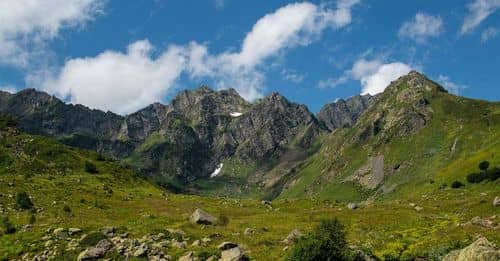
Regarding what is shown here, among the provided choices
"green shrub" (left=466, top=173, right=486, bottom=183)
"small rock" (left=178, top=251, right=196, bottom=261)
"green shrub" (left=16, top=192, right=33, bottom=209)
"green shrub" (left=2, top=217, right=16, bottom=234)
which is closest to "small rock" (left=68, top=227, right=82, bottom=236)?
"green shrub" (left=2, top=217, right=16, bottom=234)

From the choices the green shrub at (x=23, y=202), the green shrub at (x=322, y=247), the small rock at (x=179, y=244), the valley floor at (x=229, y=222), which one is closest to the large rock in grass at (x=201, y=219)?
the valley floor at (x=229, y=222)

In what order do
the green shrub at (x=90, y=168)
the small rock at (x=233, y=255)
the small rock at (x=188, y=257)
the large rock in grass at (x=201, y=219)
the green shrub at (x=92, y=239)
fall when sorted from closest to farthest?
the small rock at (x=233, y=255) → the small rock at (x=188, y=257) → the green shrub at (x=92, y=239) → the large rock in grass at (x=201, y=219) → the green shrub at (x=90, y=168)

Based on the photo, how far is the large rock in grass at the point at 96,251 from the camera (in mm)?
36469

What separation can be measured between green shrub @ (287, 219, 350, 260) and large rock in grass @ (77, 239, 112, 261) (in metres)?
15.2

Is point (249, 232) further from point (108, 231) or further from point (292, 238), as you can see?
point (108, 231)

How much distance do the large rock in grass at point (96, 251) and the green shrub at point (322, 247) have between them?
1516cm

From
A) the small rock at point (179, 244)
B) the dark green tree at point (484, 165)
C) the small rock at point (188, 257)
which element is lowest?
the small rock at point (188, 257)

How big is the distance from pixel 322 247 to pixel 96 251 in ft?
58.6

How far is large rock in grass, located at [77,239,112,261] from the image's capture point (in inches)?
1436

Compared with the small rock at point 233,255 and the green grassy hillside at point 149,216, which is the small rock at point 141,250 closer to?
the green grassy hillside at point 149,216

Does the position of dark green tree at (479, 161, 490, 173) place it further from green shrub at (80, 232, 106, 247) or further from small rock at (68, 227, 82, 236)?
green shrub at (80, 232, 106, 247)

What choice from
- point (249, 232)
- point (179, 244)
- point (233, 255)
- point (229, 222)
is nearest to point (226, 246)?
point (233, 255)

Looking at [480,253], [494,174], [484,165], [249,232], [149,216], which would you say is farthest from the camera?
[484,165]

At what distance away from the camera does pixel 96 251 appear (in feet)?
121
